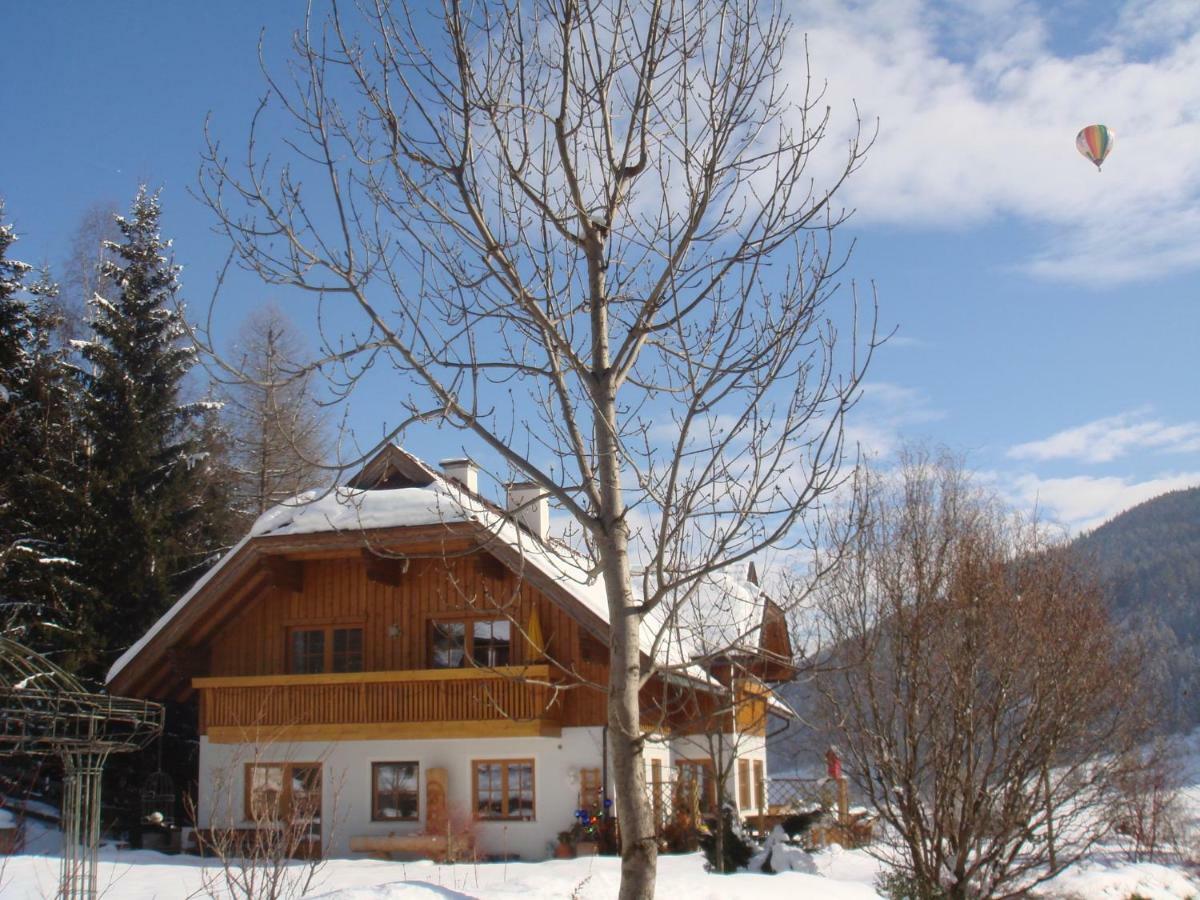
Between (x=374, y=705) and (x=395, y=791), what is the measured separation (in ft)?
5.12

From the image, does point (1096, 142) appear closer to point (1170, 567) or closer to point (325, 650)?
point (325, 650)

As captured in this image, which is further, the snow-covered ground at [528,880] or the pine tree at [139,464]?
the pine tree at [139,464]

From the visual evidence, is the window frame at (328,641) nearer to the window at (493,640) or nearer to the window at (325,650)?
the window at (325,650)

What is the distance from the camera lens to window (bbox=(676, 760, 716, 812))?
18141 mm

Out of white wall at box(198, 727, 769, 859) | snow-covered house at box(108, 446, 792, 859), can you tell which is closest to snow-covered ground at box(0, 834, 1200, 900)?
white wall at box(198, 727, 769, 859)

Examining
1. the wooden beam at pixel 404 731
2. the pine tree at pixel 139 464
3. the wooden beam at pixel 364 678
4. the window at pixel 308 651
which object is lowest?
the wooden beam at pixel 404 731

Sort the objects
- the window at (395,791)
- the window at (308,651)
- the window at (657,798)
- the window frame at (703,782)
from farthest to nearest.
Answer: the window at (308,651)
the window at (395,791)
the window frame at (703,782)
the window at (657,798)

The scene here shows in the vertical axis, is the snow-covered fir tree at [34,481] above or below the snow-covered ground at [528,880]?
above

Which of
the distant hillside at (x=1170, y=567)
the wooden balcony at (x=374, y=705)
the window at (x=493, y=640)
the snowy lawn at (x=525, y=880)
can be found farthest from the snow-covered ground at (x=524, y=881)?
the distant hillside at (x=1170, y=567)

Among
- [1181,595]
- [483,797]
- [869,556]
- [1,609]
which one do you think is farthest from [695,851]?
[1181,595]

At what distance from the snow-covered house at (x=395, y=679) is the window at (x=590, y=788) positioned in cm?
2

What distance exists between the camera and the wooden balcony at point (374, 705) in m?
18.4

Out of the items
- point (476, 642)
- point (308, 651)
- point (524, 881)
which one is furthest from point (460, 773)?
point (524, 881)

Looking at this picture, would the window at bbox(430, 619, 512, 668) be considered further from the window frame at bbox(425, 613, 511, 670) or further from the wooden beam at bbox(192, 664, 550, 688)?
the wooden beam at bbox(192, 664, 550, 688)
